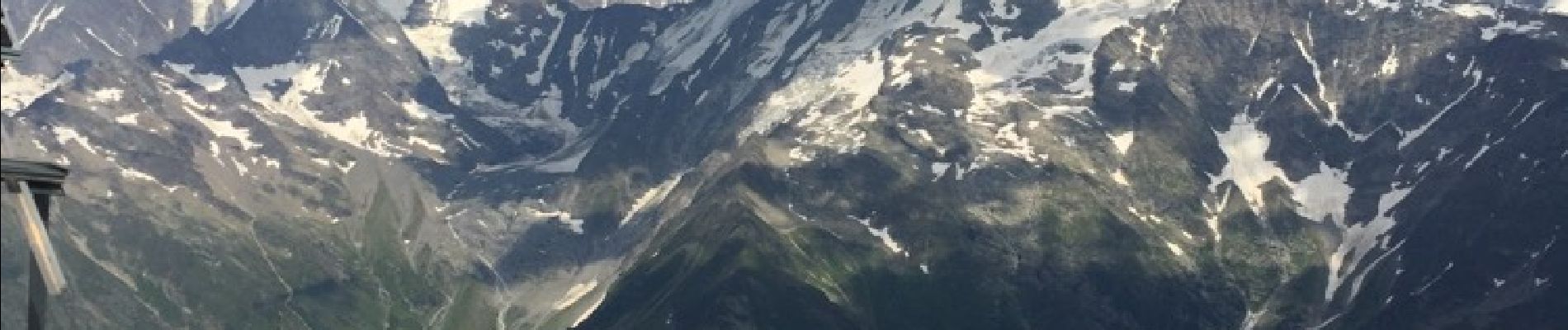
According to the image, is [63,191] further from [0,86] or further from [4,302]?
[4,302]

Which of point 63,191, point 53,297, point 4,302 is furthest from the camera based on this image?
point 63,191

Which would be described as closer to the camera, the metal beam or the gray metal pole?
the gray metal pole

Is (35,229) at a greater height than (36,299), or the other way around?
(35,229)

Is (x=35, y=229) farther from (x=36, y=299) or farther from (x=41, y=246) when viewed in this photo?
(x=36, y=299)

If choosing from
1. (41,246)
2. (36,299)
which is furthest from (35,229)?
(36,299)

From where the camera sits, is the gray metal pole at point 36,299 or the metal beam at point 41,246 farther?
the metal beam at point 41,246

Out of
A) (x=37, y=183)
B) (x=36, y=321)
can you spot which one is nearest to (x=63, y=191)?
(x=37, y=183)

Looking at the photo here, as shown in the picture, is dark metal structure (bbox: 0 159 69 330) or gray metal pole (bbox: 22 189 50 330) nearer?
gray metal pole (bbox: 22 189 50 330)

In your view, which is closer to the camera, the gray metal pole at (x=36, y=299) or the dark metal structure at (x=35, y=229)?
the gray metal pole at (x=36, y=299)
